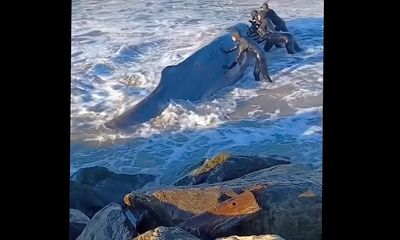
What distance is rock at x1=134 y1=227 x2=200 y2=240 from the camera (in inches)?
86.7

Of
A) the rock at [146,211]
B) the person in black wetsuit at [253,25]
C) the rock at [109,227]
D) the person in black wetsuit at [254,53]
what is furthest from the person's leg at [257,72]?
the rock at [109,227]

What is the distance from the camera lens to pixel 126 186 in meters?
A: 2.29

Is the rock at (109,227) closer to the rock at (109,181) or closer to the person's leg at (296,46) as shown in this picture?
the rock at (109,181)

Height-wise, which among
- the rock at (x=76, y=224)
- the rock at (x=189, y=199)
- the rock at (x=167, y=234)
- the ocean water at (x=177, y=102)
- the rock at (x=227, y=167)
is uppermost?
the ocean water at (x=177, y=102)

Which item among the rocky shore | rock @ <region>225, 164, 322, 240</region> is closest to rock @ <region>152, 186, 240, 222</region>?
the rocky shore

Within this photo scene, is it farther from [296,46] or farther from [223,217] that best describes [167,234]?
[296,46]

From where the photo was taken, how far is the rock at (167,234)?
2201 mm

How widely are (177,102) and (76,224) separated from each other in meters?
0.53

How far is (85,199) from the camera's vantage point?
2.29 m

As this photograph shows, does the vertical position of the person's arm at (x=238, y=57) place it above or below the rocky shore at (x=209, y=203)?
above

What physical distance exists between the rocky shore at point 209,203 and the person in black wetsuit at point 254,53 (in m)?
0.29

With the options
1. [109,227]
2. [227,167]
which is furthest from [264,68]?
[109,227]
